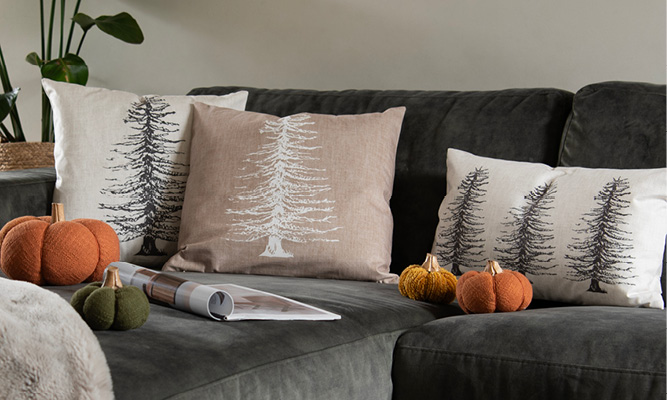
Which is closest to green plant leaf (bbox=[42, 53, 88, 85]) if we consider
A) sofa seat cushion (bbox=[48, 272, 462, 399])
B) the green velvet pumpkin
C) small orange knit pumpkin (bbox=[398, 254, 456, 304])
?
sofa seat cushion (bbox=[48, 272, 462, 399])

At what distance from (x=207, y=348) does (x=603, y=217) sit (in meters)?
0.91

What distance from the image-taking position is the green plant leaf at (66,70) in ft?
9.22

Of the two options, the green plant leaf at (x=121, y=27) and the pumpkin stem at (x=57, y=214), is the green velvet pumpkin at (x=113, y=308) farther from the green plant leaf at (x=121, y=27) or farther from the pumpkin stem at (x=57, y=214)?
the green plant leaf at (x=121, y=27)

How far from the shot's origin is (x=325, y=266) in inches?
68.1

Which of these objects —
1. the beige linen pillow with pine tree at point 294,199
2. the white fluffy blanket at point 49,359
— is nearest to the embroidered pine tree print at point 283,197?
the beige linen pillow with pine tree at point 294,199

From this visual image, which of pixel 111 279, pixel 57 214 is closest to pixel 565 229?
pixel 111 279

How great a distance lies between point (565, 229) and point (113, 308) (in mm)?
960

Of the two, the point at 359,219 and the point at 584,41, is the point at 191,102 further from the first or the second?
the point at 584,41

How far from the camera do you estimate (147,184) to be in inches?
76.0

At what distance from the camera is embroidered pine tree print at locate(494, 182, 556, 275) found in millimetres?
1588

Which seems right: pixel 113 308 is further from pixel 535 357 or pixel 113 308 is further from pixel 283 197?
pixel 283 197

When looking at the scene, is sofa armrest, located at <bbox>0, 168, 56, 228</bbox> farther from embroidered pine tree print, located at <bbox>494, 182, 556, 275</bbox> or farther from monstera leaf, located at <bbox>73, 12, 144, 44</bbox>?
embroidered pine tree print, located at <bbox>494, 182, 556, 275</bbox>

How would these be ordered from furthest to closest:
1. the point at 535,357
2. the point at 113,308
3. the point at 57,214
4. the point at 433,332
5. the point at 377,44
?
the point at 377,44
the point at 57,214
the point at 433,332
the point at 535,357
the point at 113,308

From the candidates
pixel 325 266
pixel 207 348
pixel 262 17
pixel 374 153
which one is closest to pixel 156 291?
pixel 207 348
